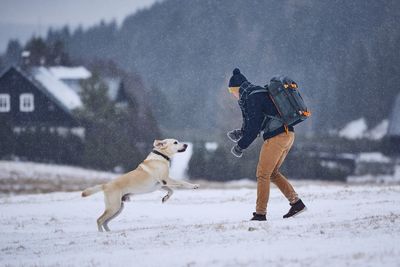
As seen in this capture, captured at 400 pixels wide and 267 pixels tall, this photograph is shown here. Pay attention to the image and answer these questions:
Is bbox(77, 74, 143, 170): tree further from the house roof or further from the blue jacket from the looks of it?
the blue jacket

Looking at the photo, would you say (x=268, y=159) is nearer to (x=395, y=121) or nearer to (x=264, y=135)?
(x=264, y=135)

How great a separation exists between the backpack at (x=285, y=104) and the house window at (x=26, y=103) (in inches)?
1334

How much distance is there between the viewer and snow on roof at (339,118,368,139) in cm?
4156

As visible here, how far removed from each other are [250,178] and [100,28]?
23.6m

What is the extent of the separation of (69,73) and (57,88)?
172 cm

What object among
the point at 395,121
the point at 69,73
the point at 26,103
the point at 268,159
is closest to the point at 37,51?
the point at 69,73

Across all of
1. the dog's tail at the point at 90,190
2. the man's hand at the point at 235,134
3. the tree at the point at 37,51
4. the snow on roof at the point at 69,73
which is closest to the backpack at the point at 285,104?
the man's hand at the point at 235,134

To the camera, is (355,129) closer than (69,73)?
Yes

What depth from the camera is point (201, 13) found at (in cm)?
5606

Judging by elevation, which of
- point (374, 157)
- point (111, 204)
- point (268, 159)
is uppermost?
point (374, 157)

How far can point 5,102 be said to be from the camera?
42.5 meters

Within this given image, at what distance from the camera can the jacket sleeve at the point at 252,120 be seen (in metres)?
9.55

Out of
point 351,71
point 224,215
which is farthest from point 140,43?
point 224,215

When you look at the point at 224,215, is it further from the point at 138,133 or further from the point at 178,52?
the point at 178,52
